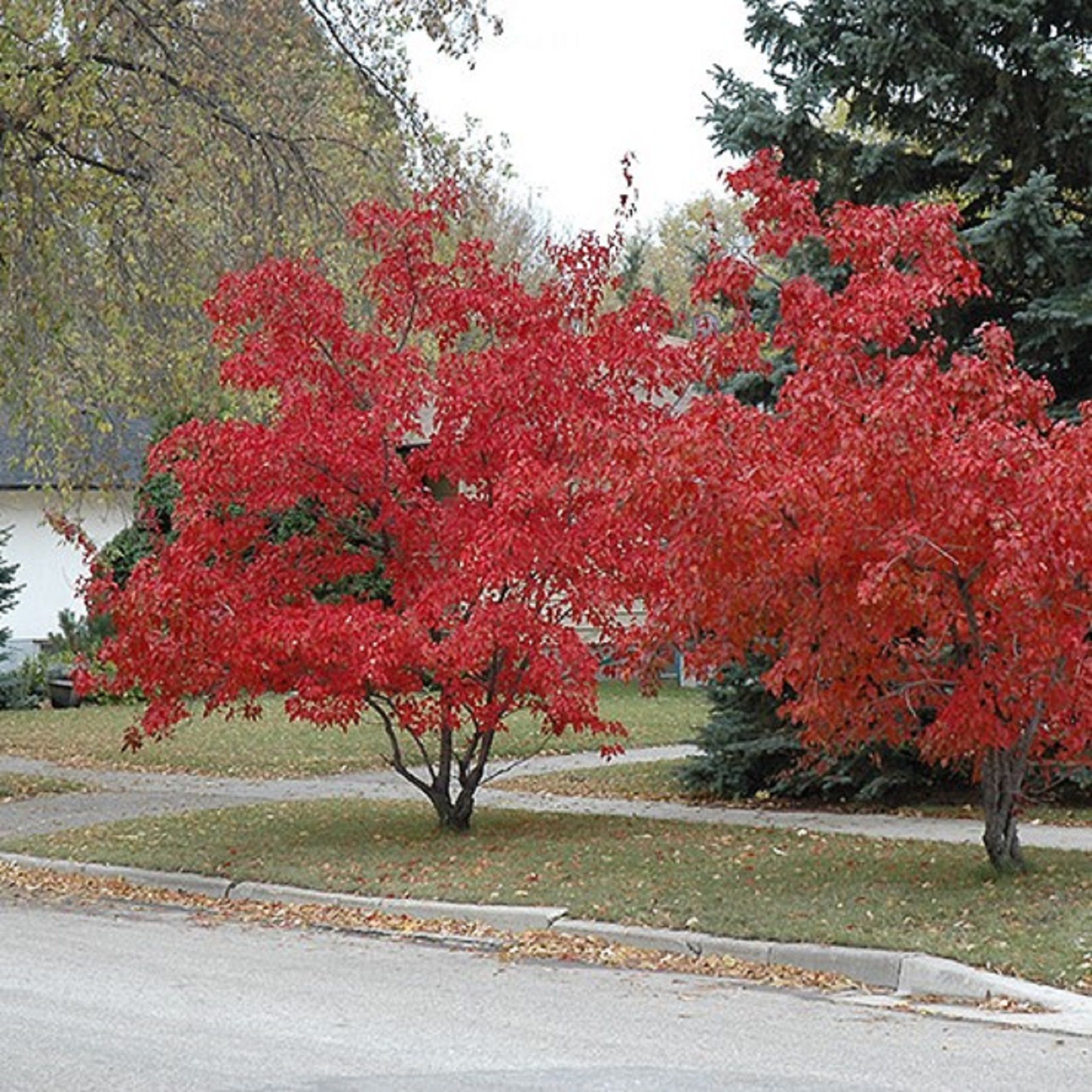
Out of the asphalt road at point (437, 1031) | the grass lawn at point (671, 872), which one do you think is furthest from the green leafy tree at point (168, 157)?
the asphalt road at point (437, 1031)

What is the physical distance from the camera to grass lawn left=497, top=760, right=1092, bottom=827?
16062 mm

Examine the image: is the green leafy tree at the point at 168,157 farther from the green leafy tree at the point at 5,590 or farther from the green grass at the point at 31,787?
the green leafy tree at the point at 5,590

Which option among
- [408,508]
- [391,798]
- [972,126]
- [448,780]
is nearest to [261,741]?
[391,798]

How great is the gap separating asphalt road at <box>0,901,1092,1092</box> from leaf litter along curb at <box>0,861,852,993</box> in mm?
290

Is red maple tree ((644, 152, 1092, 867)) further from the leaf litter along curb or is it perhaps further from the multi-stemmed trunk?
the multi-stemmed trunk

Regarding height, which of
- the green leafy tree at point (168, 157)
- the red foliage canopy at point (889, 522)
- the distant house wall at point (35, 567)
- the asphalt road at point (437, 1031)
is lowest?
the asphalt road at point (437, 1031)

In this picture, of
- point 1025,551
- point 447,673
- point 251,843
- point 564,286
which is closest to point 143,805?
point 251,843

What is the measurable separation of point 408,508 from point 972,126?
645 centimetres

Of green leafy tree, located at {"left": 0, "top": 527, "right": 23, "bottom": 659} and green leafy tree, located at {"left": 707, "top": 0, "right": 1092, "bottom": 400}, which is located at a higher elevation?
green leafy tree, located at {"left": 707, "top": 0, "right": 1092, "bottom": 400}

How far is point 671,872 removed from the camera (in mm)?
13047

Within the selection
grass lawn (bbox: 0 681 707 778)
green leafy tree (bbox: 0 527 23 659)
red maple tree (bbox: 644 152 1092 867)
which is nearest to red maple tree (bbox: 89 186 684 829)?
red maple tree (bbox: 644 152 1092 867)

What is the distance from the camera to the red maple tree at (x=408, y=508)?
13656 millimetres

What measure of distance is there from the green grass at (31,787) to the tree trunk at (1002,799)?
10891mm

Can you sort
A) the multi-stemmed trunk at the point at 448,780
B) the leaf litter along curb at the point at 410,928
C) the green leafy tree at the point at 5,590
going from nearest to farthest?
the leaf litter along curb at the point at 410,928, the multi-stemmed trunk at the point at 448,780, the green leafy tree at the point at 5,590
